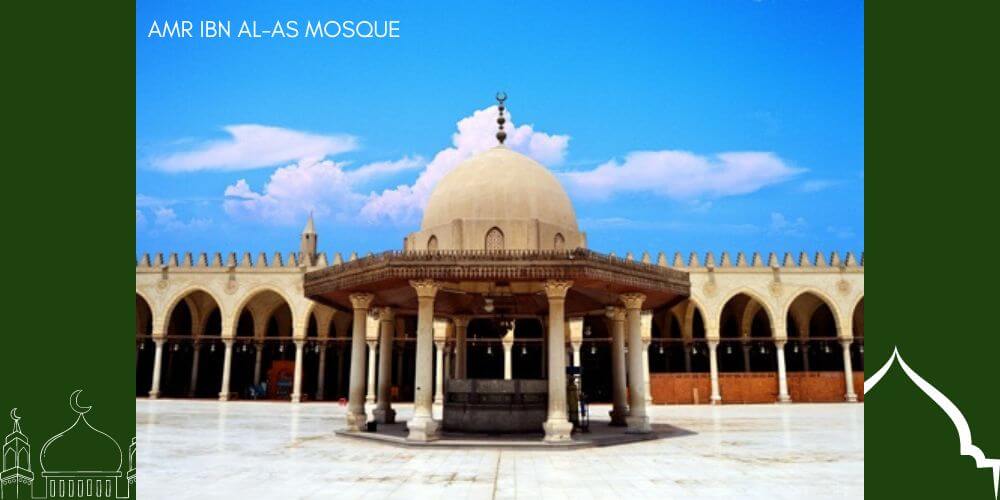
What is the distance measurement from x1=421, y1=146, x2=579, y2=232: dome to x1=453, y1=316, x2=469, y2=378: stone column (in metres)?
3.85

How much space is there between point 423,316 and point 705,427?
8.11m

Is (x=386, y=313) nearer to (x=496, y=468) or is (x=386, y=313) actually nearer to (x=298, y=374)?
(x=496, y=468)

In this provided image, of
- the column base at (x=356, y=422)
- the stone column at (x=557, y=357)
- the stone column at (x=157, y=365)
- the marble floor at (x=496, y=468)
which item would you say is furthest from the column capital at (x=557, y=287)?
the stone column at (x=157, y=365)

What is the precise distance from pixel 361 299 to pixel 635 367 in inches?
229

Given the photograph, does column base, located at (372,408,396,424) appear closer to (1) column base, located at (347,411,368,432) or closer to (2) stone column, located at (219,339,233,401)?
(1) column base, located at (347,411,368,432)

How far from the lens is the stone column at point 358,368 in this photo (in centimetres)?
1429

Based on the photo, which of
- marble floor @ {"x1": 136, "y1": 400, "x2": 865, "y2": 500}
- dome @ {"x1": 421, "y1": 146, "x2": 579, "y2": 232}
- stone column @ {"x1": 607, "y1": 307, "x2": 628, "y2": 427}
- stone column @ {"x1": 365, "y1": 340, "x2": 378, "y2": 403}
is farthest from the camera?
stone column @ {"x1": 365, "y1": 340, "x2": 378, "y2": 403}

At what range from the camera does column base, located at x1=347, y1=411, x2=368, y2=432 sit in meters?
14.3

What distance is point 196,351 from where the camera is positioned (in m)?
34.6

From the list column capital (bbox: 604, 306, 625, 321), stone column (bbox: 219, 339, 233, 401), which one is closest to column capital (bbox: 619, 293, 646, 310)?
column capital (bbox: 604, 306, 625, 321)

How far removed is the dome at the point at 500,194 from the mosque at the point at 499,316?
0.13 feet

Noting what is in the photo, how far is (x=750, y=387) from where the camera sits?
101ft

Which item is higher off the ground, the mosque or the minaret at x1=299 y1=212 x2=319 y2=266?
the minaret at x1=299 y1=212 x2=319 y2=266

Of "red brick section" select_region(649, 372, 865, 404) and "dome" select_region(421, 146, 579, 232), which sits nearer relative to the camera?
"dome" select_region(421, 146, 579, 232)
